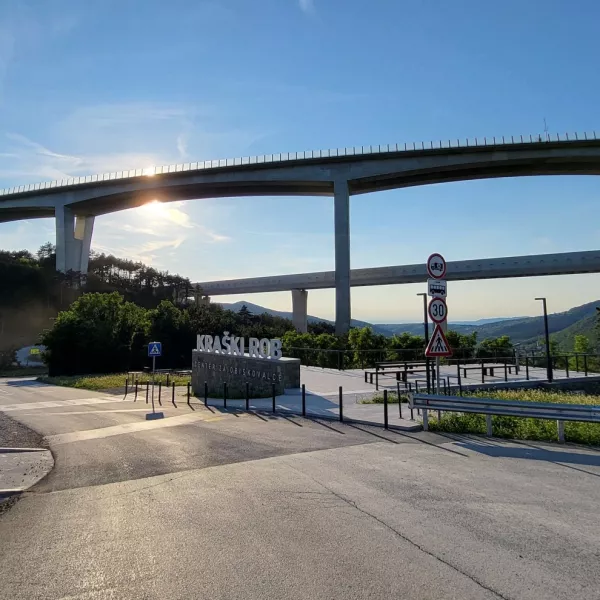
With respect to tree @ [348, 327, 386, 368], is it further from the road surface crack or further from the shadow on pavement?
the road surface crack

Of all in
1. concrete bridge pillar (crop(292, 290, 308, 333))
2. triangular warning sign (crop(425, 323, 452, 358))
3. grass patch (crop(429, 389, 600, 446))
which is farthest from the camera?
concrete bridge pillar (crop(292, 290, 308, 333))

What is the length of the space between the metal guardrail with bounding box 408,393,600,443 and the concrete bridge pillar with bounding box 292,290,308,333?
70.1 m

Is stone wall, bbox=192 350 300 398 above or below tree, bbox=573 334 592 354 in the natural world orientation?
below

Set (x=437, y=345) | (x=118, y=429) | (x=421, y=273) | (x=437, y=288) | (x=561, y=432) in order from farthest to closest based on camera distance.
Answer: (x=421, y=273)
(x=118, y=429)
(x=437, y=288)
(x=437, y=345)
(x=561, y=432)

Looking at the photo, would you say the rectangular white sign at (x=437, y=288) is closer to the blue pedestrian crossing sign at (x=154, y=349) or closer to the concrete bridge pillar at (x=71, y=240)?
the blue pedestrian crossing sign at (x=154, y=349)

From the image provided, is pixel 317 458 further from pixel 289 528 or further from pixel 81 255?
pixel 81 255

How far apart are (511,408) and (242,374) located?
521 inches

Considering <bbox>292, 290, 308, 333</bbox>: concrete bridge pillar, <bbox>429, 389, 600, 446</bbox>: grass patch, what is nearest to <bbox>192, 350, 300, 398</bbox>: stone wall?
<bbox>429, 389, 600, 446</bbox>: grass patch

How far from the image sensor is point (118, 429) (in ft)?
43.2

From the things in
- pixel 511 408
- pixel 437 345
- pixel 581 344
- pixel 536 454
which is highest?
pixel 581 344

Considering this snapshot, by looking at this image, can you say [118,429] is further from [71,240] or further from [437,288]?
[71,240]

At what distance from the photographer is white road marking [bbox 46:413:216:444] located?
1210cm

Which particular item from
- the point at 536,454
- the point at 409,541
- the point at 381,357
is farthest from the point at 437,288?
the point at 381,357

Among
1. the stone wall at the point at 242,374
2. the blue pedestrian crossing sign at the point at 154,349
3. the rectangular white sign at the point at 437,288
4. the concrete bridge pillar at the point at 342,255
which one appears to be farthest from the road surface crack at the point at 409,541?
the concrete bridge pillar at the point at 342,255
